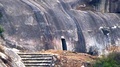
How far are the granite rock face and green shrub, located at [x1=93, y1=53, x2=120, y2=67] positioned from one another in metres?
4.67

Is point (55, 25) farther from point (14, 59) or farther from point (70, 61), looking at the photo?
point (14, 59)

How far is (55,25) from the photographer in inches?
1176

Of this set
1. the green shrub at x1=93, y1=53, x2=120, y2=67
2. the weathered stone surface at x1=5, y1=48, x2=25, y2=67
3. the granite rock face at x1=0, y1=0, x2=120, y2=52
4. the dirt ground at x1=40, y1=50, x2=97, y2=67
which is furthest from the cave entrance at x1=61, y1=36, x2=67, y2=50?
the weathered stone surface at x1=5, y1=48, x2=25, y2=67

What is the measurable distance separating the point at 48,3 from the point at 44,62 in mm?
8737

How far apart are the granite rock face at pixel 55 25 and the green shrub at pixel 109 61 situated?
15.3 feet

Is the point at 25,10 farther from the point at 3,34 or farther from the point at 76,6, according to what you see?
the point at 76,6

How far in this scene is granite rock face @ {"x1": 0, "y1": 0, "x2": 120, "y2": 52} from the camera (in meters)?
27.0

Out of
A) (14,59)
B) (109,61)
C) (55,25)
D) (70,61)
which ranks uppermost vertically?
(55,25)

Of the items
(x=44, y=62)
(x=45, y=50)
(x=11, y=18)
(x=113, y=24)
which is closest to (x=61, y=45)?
(x=45, y=50)

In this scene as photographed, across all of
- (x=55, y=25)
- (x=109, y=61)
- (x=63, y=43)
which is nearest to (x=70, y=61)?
(x=109, y=61)

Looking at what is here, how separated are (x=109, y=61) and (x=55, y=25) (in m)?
6.61

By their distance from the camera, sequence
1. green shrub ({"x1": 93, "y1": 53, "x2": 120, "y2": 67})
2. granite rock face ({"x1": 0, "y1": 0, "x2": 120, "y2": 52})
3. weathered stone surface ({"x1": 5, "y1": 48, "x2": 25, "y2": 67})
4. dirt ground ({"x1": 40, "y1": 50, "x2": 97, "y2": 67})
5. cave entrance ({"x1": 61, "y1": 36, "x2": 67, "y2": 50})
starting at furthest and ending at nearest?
cave entrance ({"x1": 61, "y1": 36, "x2": 67, "y2": 50}) < granite rock face ({"x1": 0, "y1": 0, "x2": 120, "y2": 52}) < green shrub ({"x1": 93, "y1": 53, "x2": 120, "y2": 67}) < dirt ground ({"x1": 40, "y1": 50, "x2": 97, "y2": 67}) < weathered stone surface ({"x1": 5, "y1": 48, "x2": 25, "y2": 67})

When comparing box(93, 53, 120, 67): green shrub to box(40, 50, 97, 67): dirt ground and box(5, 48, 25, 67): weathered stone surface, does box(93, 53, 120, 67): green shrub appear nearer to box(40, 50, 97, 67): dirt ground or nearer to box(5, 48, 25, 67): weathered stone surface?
box(40, 50, 97, 67): dirt ground

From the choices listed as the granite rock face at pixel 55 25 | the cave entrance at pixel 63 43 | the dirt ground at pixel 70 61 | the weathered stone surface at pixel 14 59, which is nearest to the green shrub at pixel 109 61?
the dirt ground at pixel 70 61
